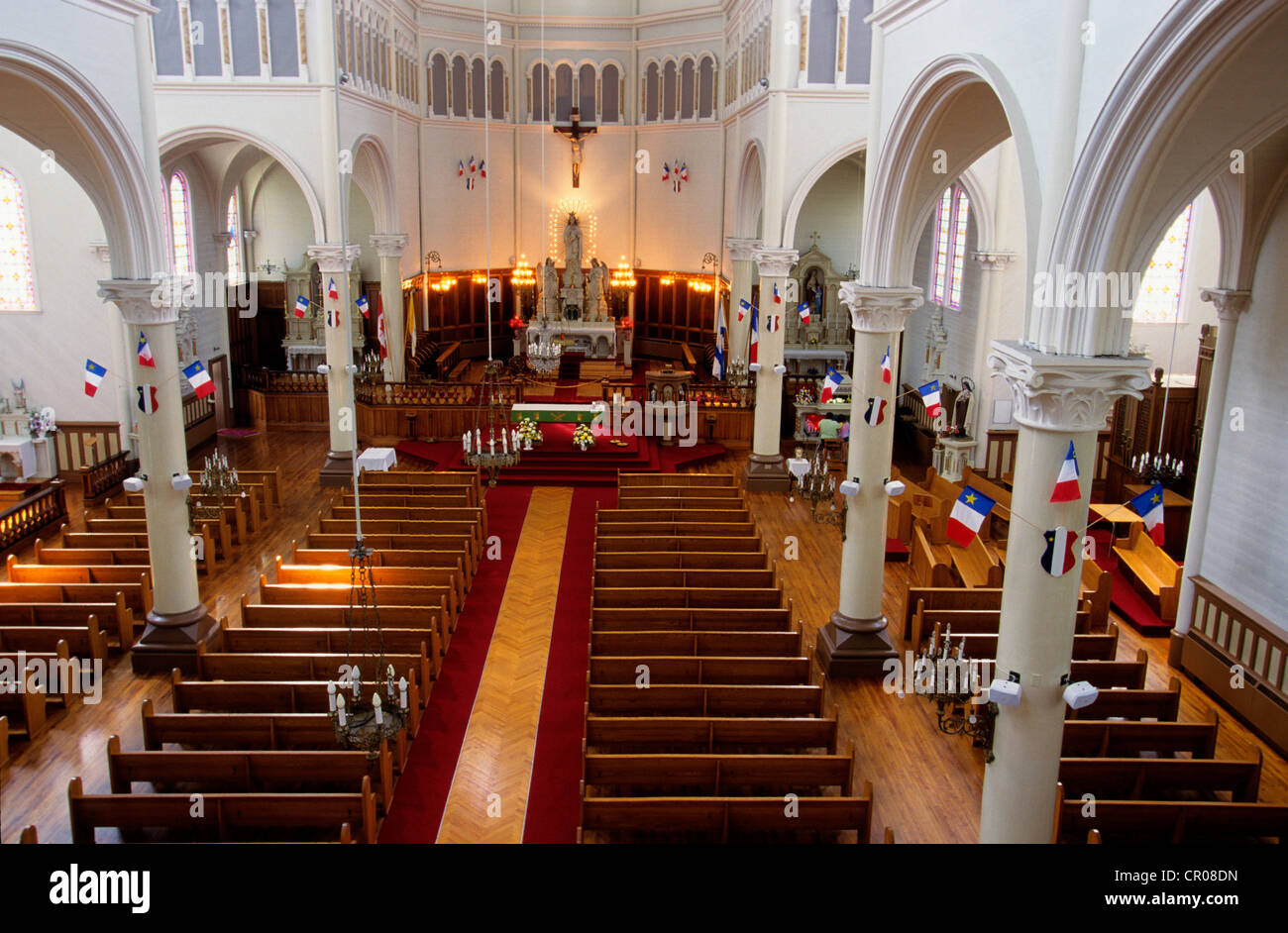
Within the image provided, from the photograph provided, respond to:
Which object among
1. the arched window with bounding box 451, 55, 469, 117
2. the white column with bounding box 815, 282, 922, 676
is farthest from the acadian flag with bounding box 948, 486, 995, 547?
the arched window with bounding box 451, 55, 469, 117

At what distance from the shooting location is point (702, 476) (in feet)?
63.0

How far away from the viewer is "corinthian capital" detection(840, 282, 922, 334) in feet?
39.8

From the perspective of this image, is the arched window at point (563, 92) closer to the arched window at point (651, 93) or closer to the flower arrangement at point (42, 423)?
the arched window at point (651, 93)

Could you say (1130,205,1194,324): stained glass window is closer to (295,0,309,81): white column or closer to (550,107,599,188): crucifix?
(550,107,599,188): crucifix

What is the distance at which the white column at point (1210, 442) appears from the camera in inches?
504

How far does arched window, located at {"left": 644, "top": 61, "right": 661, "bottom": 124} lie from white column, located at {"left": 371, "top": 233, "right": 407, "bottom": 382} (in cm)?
992

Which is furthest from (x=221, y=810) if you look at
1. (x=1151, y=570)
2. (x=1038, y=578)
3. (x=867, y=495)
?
(x=1151, y=570)

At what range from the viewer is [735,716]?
36.9ft

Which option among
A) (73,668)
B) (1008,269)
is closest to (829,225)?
(1008,269)

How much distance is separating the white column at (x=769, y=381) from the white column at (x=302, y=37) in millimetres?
9539

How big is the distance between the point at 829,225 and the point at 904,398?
662cm

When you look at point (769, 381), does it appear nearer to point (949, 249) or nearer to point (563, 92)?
point (949, 249)
